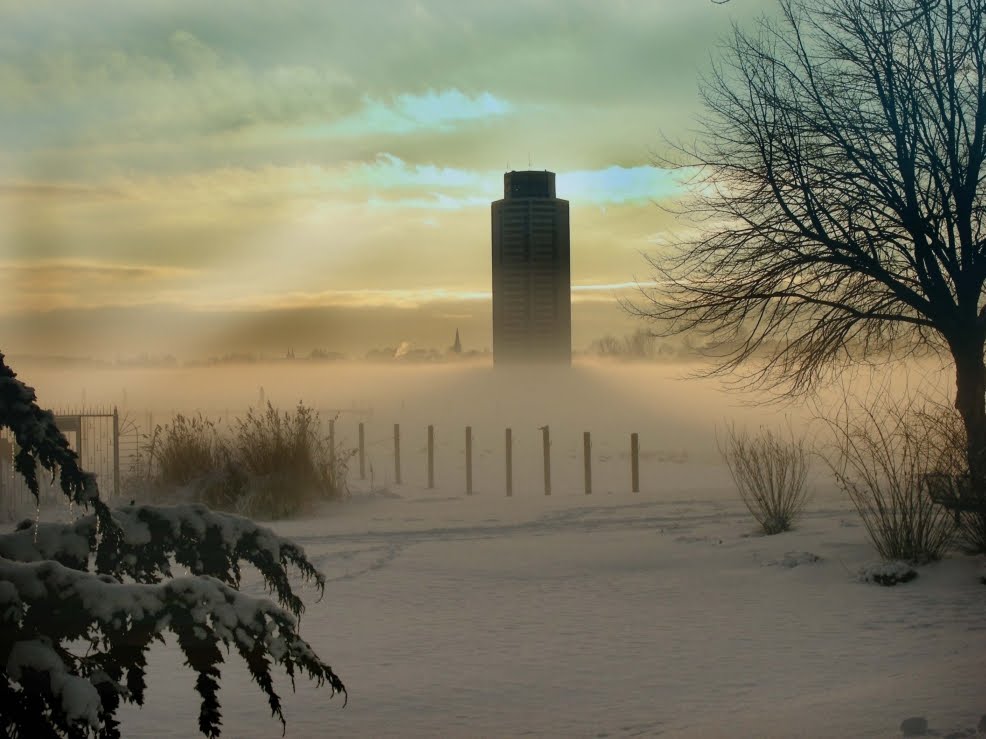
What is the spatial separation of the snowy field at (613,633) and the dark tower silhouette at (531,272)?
55.3 metres

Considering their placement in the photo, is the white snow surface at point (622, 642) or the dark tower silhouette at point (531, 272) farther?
the dark tower silhouette at point (531, 272)

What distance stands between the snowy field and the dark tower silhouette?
5527cm

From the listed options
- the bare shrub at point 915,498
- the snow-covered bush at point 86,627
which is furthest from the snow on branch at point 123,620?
the bare shrub at point 915,498

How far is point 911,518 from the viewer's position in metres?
9.01

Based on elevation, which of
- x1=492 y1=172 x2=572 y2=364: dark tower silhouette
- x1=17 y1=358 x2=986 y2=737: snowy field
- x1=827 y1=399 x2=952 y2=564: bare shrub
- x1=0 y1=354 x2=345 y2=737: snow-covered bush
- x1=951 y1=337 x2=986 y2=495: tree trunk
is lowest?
x1=17 y1=358 x2=986 y2=737: snowy field

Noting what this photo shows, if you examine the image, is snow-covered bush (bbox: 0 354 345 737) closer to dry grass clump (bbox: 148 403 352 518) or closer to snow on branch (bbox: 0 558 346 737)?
snow on branch (bbox: 0 558 346 737)

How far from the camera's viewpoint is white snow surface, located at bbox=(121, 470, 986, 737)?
5.21 metres

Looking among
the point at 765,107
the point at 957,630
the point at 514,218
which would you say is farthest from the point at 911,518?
the point at 514,218

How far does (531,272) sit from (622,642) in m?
66.9

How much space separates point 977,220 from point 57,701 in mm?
12635

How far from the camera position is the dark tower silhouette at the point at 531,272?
68.8 m

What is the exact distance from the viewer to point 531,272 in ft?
240

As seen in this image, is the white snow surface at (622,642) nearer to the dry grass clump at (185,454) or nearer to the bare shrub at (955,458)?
the bare shrub at (955,458)

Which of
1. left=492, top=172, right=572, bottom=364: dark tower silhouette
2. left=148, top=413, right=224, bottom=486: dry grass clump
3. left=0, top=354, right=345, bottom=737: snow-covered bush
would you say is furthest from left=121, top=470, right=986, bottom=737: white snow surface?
left=492, top=172, right=572, bottom=364: dark tower silhouette
